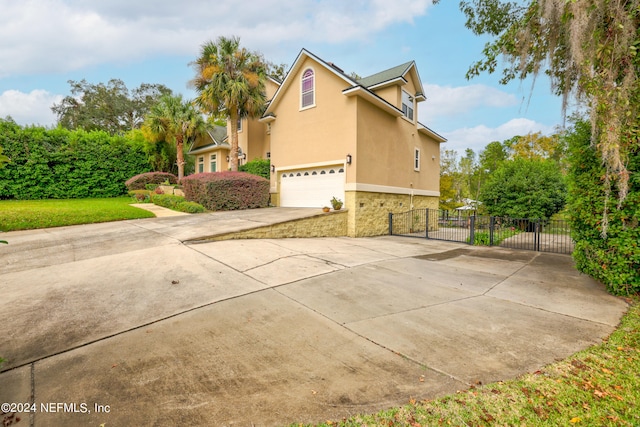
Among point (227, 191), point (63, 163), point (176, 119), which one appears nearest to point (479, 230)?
point (227, 191)

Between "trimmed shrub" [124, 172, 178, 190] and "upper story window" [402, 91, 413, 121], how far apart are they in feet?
55.9

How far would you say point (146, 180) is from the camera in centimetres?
1994

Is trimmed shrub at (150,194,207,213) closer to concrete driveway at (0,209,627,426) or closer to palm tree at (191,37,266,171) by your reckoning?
palm tree at (191,37,266,171)

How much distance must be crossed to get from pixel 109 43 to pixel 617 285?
1829cm

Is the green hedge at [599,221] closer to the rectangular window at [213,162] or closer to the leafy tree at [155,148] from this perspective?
the rectangular window at [213,162]

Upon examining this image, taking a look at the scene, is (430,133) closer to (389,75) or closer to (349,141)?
(389,75)

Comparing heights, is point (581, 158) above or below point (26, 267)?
above

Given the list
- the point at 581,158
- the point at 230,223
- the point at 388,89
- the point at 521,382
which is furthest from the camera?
the point at 388,89

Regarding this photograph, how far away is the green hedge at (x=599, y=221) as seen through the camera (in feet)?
14.8

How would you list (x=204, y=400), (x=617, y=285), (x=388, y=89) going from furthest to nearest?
(x=388, y=89), (x=617, y=285), (x=204, y=400)

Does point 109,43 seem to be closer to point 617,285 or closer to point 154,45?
point 154,45

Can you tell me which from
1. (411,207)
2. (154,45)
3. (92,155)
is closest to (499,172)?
(411,207)

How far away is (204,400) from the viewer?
7.30 ft

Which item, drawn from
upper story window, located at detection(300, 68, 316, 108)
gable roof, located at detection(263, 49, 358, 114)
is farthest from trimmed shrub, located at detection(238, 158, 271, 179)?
upper story window, located at detection(300, 68, 316, 108)
